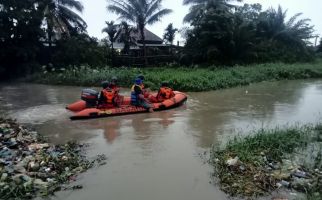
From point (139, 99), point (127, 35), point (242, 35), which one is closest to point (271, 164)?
point (139, 99)

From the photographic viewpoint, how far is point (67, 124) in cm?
1071

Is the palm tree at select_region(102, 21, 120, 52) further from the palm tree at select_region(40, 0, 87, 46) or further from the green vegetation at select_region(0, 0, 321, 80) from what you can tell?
the palm tree at select_region(40, 0, 87, 46)

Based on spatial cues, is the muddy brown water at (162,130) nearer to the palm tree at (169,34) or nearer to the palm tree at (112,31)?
the palm tree at (112,31)

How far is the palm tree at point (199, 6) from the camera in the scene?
27.2 meters

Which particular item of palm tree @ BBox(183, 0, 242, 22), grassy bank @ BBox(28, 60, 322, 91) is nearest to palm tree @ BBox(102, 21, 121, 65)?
palm tree @ BBox(183, 0, 242, 22)

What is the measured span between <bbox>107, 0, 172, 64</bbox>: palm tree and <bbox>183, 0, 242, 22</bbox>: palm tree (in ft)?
6.72

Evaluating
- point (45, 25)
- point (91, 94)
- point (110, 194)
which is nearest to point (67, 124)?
point (91, 94)

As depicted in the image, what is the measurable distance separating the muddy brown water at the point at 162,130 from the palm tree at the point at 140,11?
398 inches

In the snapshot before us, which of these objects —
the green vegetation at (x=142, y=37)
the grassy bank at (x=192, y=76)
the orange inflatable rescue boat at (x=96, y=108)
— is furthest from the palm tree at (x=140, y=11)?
the orange inflatable rescue boat at (x=96, y=108)

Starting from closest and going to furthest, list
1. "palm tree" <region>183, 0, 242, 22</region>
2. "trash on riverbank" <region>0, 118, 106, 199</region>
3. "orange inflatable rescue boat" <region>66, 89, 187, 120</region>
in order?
1. "trash on riverbank" <region>0, 118, 106, 199</region>
2. "orange inflatable rescue boat" <region>66, 89, 187, 120</region>
3. "palm tree" <region>183, 0, 242, 22</region>

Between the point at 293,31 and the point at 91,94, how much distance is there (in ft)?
73.2

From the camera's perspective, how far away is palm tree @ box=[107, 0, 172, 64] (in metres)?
26.5

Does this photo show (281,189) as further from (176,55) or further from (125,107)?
(176,55)

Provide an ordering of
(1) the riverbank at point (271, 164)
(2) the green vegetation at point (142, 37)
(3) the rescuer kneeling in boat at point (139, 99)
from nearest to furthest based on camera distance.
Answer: (1) the riverbank at point (271, 164)
(3) the rescuer kneeling in boat at point (139, 99)
(2) the green vegetation at point (142, 37)
